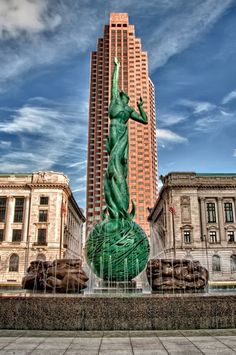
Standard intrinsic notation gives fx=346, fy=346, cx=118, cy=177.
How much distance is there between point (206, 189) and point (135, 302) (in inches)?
1953

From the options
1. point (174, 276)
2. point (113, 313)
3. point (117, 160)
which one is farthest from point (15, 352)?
point (117, 160)

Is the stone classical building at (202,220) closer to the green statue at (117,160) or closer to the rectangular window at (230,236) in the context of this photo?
the rectangular window at (230,236)

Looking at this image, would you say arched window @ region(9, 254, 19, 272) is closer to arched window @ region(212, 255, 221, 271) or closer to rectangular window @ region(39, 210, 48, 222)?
rectangular window @ region(39, 210, 48, 222)

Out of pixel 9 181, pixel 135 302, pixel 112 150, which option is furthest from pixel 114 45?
pixel 135 302

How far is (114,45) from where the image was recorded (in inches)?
5074

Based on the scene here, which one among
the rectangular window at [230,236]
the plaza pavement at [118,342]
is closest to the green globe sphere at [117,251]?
the plaza pavement at [118,342]

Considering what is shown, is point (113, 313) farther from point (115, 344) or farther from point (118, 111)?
point (118, 111)

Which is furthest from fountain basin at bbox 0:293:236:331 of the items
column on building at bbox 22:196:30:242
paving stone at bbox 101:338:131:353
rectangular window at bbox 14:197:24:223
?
rectangular window at bbox 14:197:24:223

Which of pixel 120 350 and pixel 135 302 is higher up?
pixel 135 302

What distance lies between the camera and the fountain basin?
939 centimetres

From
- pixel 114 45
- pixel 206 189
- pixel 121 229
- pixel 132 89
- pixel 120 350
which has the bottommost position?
pixel 120 350

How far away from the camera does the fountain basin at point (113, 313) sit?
30.8ft

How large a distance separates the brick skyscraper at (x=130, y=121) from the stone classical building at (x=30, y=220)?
5273 centimetres

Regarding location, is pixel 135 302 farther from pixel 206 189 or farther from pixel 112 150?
pixel 206 189
